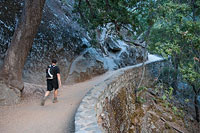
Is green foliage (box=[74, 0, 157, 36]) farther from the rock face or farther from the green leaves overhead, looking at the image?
the rock face

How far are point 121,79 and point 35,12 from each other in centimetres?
466

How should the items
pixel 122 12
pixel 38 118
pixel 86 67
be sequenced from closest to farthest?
pixel 38 118 → pixel 122 12 → pixel 86 67

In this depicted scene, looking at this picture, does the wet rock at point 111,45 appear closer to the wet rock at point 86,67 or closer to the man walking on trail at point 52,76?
the wet rock at point 86,67

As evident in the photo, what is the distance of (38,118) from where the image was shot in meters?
4.16

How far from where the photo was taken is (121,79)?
8.09 metres

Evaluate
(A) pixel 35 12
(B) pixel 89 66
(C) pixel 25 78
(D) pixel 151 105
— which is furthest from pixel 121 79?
(A) pixel 35 12

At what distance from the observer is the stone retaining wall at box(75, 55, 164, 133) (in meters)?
3.35

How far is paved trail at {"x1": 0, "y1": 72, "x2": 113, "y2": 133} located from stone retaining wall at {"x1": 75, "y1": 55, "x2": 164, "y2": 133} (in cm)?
48

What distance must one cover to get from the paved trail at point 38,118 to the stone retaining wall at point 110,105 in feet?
1.59

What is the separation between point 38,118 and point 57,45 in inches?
194

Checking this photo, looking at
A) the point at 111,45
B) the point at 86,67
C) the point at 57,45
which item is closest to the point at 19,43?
the point at 57,45

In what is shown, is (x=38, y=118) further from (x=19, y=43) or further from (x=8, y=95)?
(x=19, y=43)

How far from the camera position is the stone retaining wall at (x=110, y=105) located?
3.35m

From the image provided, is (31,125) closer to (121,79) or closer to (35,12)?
(35,12)
